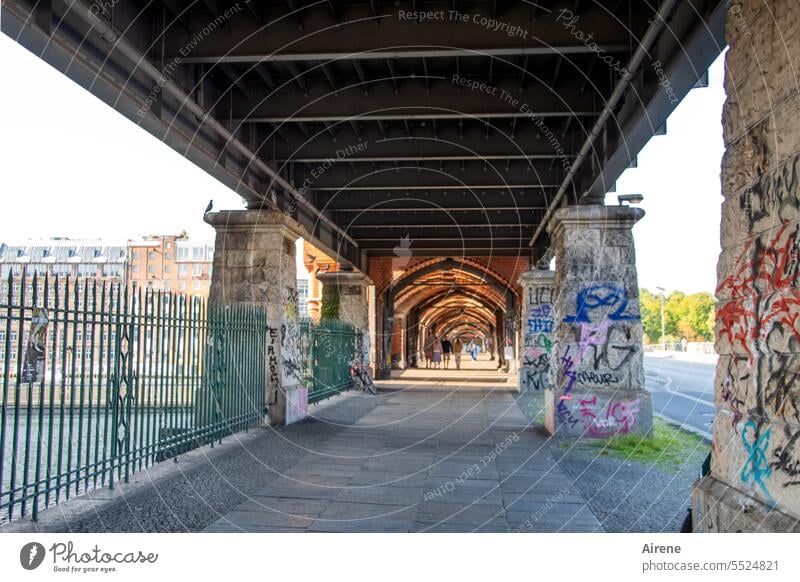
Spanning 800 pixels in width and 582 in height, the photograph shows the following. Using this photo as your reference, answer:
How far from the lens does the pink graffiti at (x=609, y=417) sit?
11148mm

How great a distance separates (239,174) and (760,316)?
30.3ft

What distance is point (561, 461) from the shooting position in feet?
30.7

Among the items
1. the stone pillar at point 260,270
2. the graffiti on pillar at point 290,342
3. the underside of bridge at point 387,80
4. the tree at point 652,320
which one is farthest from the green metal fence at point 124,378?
the tree at point 652,320

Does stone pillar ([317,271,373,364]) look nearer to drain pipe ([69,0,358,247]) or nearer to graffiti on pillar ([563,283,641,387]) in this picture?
drain pipe ([69,0,358,247])

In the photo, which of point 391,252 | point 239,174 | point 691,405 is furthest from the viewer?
point 391,252

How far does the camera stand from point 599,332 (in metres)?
11.5

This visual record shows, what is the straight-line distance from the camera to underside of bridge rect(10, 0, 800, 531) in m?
4.05

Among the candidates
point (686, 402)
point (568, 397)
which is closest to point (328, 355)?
point (568, 397)

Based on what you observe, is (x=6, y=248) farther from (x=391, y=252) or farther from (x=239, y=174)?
(x=239, y=174)

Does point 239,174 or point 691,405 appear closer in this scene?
point 239,174

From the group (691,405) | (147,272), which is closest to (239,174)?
(691,405)

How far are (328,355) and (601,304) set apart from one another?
→ 955 centimetres
